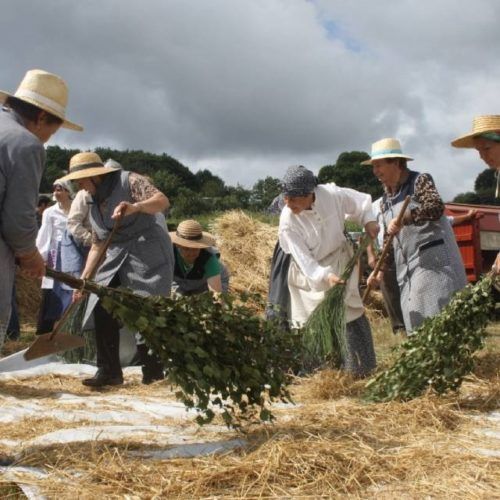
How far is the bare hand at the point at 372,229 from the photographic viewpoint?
191 inches

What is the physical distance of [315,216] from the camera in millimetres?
4770

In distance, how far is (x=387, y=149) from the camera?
493 centimetres

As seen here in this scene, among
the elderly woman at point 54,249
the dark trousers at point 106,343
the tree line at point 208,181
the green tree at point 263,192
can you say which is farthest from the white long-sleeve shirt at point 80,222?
the green tree at point 263,192

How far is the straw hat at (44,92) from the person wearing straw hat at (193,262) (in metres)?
2.53

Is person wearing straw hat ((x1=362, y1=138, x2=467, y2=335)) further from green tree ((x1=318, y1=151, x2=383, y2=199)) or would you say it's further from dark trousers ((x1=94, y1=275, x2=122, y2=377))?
green tree ((x1=318, y1=151, x2=383, y2=199))

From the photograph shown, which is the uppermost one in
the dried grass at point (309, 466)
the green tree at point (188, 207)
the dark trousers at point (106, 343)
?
the green tree at point (188, 207)

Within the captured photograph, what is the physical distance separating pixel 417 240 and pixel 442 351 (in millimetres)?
1109

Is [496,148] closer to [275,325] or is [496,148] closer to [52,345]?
[275,325]

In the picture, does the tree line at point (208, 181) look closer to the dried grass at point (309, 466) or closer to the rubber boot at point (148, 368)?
the rubber boot at point (148, 368)

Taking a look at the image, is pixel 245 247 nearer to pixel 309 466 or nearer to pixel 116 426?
pixel 116 426

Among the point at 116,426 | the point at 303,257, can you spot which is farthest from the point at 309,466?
the point at 303,257

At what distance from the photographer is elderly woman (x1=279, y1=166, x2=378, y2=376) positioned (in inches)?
186

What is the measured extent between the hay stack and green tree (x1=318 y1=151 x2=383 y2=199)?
1988cm

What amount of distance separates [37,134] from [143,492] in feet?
5.05
